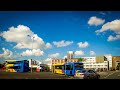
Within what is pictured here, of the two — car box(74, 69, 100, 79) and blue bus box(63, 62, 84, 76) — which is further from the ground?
blue bus box(63, 62, 84, 76)

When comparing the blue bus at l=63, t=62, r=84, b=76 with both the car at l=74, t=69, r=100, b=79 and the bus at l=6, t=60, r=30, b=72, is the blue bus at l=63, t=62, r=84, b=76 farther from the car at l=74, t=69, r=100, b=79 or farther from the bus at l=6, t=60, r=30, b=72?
the bus at l=6, t=60, r=30, b=72

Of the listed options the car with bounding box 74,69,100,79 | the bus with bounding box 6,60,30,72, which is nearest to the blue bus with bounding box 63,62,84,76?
the car with bounding box 74,69,100,79

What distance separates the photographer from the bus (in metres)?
10.7

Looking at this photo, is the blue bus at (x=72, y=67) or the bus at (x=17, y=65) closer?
the bus at (x=17, y=65)

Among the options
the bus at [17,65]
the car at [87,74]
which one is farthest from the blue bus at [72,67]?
the bus at [17,65]

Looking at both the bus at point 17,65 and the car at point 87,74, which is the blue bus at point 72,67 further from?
the bus at point 17,65

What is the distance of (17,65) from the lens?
11508 mm

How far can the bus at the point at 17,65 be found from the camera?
35.2ft

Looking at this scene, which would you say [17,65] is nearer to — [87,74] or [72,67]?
[72,67]
